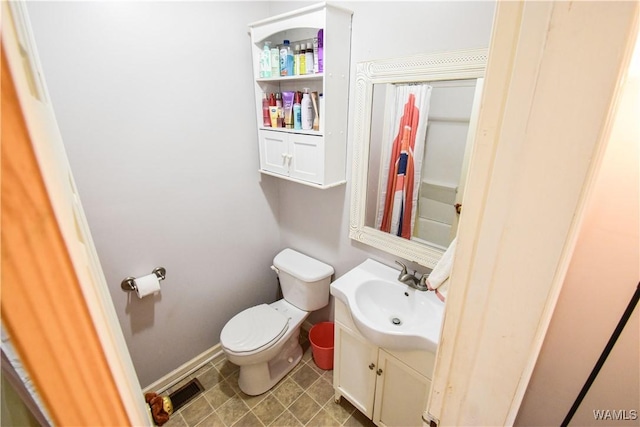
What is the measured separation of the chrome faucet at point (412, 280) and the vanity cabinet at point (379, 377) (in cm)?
31

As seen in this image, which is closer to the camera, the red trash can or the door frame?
the door frame

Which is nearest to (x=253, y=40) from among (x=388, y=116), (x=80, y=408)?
(x=388, y=116)

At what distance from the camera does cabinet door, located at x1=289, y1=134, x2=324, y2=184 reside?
4.69ft

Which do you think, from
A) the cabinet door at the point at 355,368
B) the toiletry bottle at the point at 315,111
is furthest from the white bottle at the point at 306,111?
the cabinet door at the point at 355,368

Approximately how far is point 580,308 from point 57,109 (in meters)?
2.05

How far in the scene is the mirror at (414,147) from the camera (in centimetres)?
114

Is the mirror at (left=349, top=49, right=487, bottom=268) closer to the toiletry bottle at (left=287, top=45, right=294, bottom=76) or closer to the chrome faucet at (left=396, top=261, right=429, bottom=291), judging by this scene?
the chrome faucet at (left=396, top=261, right=429, bottom=291)

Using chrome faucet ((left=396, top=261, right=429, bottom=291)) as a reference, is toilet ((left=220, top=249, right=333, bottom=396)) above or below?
below

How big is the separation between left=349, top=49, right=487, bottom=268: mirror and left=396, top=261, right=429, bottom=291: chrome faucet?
0.07 metres

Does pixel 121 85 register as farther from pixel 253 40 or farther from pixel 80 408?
pixel 80 408

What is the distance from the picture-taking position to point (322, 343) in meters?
1.98

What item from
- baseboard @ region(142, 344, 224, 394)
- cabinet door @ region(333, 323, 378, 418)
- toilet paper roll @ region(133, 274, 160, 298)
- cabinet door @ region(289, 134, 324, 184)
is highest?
cabinet door @ region(289, 134, 324, 184)

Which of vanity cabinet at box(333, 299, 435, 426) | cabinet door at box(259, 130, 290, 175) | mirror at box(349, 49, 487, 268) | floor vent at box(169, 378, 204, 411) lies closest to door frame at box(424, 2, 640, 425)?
vanity cabinet at box(333, 299, 435, 426)

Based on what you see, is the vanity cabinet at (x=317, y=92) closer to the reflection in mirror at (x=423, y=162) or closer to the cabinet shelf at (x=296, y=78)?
the cabinet shelf at (x=296, y=78)
